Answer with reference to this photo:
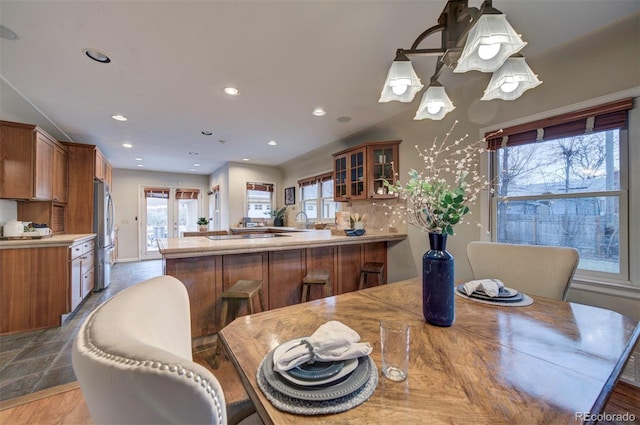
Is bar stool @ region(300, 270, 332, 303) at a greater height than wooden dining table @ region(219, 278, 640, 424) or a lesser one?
lesser

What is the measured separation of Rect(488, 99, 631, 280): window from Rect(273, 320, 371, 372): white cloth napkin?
2.11 metres

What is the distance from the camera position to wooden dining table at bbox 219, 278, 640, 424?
0.58 m

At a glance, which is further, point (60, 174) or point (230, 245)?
point (60, 174)

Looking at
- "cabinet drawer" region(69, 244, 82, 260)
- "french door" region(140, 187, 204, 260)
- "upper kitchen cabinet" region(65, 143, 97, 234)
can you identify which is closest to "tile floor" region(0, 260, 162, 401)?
"cabinet drawer" region(69, 244, 82, 260)

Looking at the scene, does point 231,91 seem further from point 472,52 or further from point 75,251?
point 75,251

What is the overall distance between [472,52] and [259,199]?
5.71 metres

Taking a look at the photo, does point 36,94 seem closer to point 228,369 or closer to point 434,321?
point 228,369

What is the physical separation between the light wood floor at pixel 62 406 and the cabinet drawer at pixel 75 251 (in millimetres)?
1641

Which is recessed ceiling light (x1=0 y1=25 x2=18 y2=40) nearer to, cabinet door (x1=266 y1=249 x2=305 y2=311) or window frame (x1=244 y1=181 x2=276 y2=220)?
cabinet door (x1=266 y1=249 x2=305 y2=311)

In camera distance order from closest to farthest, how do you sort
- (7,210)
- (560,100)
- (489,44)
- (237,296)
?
(489,44)
(237,296)
(560,100)
(7,210)

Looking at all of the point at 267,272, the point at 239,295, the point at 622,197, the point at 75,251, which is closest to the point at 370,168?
the point at 267,272

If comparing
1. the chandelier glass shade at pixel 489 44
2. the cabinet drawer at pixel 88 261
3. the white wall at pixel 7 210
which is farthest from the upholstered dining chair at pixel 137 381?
the cabinet drawer at pixel 88 261

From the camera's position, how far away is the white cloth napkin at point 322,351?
2.23ft

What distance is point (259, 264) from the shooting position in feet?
8.00
